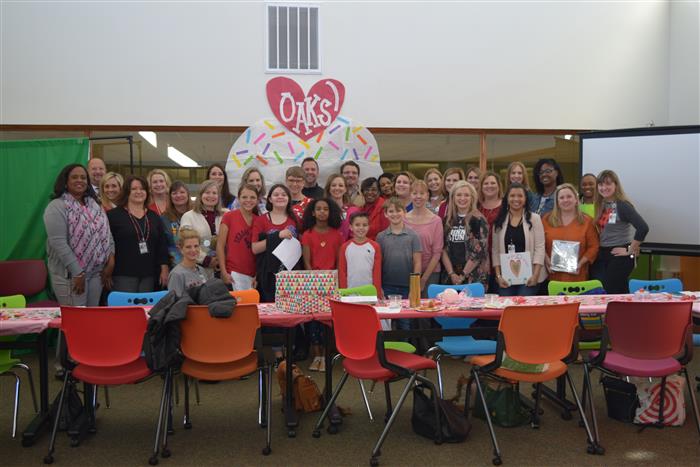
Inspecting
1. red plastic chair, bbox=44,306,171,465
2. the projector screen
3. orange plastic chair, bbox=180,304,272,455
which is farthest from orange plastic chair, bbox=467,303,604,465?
the projector screen

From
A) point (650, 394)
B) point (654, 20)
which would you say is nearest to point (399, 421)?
point (650, 394)

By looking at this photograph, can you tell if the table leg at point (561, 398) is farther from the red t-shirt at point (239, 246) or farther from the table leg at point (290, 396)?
the red t-shirt at point (239, 246)

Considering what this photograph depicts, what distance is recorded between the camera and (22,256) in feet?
18.6

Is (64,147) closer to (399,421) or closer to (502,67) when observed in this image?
(399,421)

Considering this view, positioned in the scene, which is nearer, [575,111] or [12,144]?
[12,144]

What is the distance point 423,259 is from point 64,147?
3.48 m

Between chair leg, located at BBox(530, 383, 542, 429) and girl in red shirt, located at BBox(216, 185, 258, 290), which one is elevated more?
girl in red shirt, located at BBox(216, 185, 258, 290)

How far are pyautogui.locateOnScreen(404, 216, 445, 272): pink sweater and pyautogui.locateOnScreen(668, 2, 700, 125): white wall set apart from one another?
3979 mm

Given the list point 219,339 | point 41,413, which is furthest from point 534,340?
point 41,413

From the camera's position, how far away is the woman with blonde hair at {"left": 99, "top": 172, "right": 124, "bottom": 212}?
16.8 ft

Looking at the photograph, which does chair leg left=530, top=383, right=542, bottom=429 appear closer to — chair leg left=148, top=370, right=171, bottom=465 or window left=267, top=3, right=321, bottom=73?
chair leg left=148, top=370, right=171, bottom=465

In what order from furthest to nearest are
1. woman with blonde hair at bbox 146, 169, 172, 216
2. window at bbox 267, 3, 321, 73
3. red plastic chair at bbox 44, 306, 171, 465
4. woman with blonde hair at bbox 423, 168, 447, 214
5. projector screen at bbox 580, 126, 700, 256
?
window at bbox 267, 3, 321, 73
projector screen at bbox 580, 126, 700, 256
woman with blonde hair at bbox 423, 168, 447, 214
woman with blonde hair at bbox 146, 169, 172, 216
red plastic chair at bbox 44, 306, 171, 465

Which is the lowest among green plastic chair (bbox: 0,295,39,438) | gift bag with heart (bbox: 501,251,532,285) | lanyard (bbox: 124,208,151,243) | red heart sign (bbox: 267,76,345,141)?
green plastic chair (bbox: 0,295,39,438)

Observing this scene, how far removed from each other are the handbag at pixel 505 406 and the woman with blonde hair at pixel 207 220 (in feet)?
8.12
